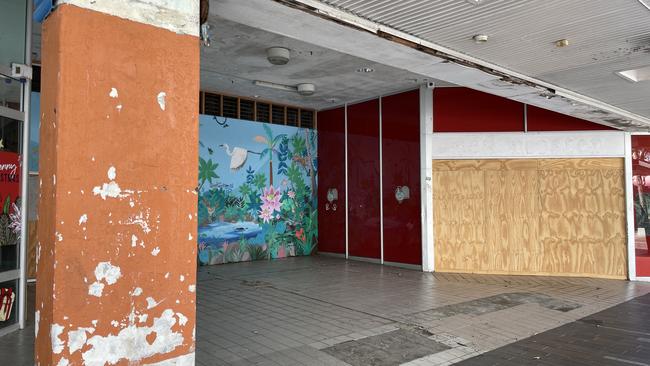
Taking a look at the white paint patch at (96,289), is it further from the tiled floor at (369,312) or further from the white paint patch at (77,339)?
the tiled floor at (369,312)

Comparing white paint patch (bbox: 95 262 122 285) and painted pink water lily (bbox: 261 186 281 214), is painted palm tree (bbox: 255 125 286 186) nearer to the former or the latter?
painted pink water lily (bbox: 261 186 281 214)

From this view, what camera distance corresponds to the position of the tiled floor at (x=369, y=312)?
4.61 meters

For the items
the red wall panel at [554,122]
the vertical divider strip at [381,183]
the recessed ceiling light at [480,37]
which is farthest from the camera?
the vertical divider strip at [381,183]

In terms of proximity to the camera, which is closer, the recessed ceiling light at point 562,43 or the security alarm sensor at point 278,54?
the recessed ceiling light at point 562,43

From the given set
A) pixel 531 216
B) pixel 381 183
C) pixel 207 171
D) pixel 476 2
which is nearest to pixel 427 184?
pixel 381 183

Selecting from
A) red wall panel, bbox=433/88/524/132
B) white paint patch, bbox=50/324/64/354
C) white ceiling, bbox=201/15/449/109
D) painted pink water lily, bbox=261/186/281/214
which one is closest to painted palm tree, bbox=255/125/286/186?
painted pink water lily, bbox=261/186/281/214

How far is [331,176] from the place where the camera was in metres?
12.2

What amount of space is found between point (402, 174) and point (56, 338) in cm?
867

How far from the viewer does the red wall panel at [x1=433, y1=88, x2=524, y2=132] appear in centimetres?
941

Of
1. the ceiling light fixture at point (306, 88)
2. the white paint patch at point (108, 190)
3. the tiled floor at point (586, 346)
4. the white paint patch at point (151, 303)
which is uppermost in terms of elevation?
the ceiling light fixture at point (306, 88)

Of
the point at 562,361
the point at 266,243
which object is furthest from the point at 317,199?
the point at 562,361

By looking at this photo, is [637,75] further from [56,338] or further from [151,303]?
[56,338]

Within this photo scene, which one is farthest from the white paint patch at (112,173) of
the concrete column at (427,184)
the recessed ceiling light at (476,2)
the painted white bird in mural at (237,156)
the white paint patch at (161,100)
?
the painted white bird in mural at (237,156)

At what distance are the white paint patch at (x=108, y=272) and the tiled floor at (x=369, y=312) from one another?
2.15 meters
